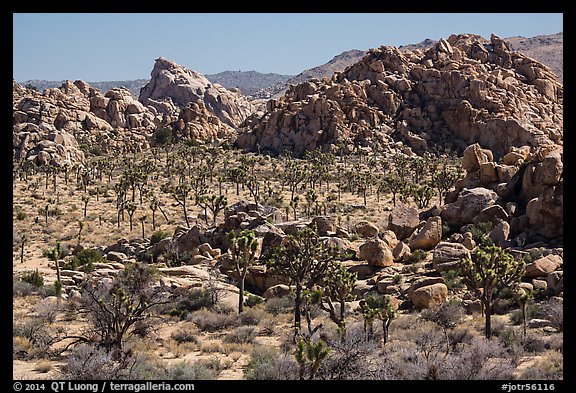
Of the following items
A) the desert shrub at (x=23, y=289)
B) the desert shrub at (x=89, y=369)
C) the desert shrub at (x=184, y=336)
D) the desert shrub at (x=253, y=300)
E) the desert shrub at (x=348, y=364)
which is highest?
the desert shrub at (x=89, y=369)

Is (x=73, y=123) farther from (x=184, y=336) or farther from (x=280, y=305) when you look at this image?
(x=184, y=336)

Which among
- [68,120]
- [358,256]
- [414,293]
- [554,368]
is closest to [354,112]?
[68,120]

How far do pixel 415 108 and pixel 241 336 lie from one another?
83935 mm

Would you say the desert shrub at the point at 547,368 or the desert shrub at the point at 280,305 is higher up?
the desert shrub at the point at 547,368

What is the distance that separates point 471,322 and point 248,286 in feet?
40.6

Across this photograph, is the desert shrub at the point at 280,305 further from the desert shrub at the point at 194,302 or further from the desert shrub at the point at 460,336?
the desert shrub at the point at 460,336

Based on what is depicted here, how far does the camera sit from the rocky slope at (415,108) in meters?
88.6

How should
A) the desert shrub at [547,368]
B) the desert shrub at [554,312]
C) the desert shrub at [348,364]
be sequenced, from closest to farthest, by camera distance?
the desert shrub at [348,364]
the desert shrub at [547,368]
the desert shrub at [554,312]

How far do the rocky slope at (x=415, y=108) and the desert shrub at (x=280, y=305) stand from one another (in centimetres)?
6508

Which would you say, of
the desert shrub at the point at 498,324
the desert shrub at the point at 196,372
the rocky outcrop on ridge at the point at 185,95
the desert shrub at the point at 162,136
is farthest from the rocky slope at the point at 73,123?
the desert shrub at the point at 498,324

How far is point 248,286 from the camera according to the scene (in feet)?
88.8

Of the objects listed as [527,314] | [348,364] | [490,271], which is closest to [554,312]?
[527,314]

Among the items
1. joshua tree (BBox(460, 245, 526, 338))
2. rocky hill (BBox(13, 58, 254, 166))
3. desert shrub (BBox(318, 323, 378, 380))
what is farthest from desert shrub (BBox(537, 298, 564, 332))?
rocky hill (BBox(13, 58, 254, 166))

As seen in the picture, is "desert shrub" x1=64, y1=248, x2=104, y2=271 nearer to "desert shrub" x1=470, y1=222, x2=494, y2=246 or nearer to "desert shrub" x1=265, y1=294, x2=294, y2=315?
"desert shrub" x1=265, y1=294, x2=294, y2=315
